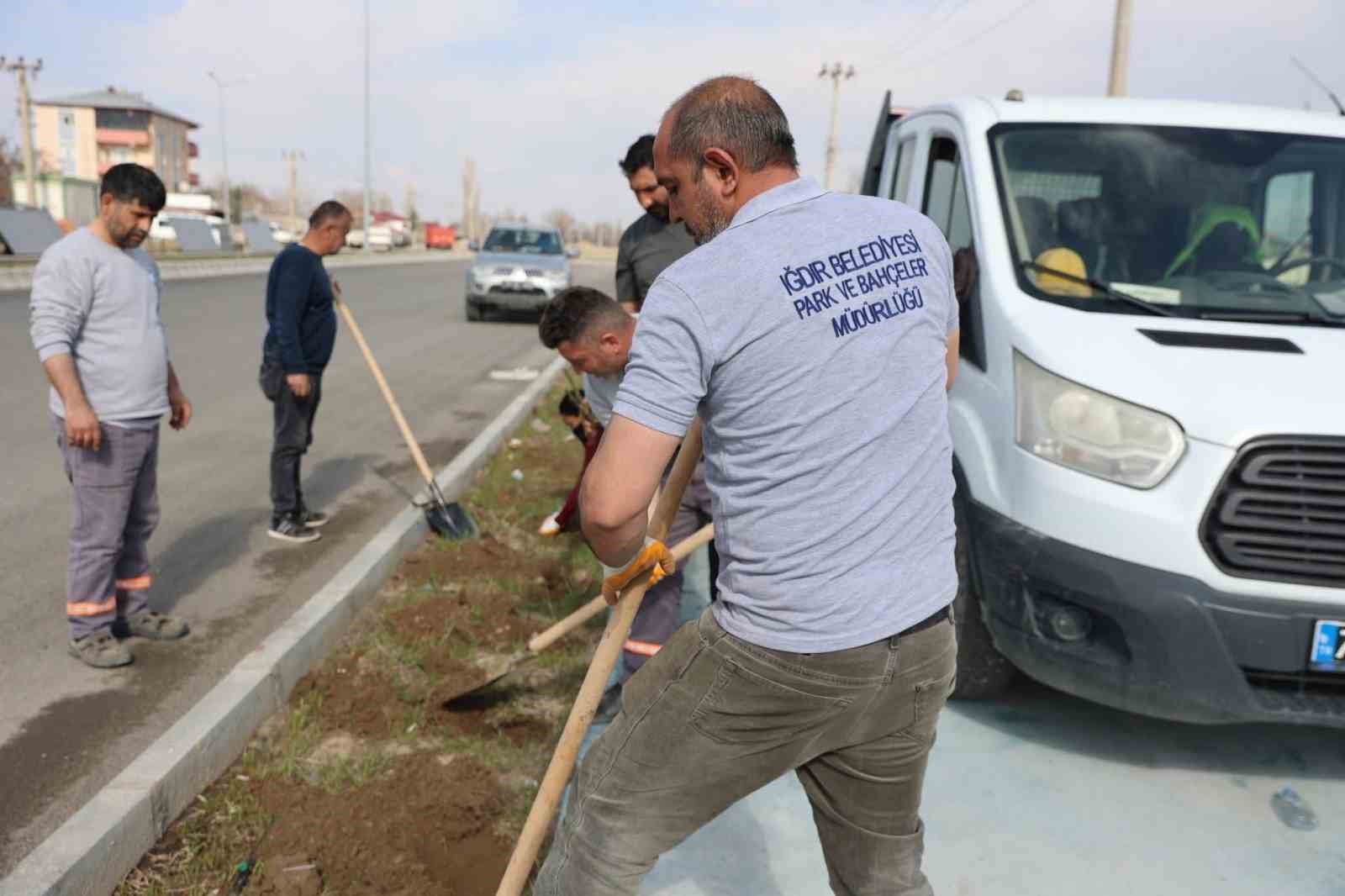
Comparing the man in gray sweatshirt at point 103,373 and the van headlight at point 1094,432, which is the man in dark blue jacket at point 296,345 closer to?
the man in gray sweatshirt at point 103,373

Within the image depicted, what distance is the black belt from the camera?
2.06 metres

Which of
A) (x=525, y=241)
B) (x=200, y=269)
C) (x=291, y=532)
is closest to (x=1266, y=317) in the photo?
(x=291, y=532)

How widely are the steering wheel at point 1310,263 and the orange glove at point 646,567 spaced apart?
10.2 ft

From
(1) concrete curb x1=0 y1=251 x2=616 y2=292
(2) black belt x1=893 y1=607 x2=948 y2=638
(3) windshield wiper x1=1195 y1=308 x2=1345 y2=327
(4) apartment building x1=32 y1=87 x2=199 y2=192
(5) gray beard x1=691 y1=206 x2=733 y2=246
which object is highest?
(4) apartment building x1=32 y1=87 x2=199 y2=192

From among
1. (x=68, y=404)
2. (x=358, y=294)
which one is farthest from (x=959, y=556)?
(x=358, y=294)

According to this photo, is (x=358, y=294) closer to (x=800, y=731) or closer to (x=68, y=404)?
(x=68, y=404)

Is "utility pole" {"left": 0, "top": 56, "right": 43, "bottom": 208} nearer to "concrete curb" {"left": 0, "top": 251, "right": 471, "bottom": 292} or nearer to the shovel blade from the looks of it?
"concrete curb" {"left": 0, "top": 251, "right": 471, "bottom": 292}

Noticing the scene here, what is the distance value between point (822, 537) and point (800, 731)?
367mm

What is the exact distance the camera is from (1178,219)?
174 inches

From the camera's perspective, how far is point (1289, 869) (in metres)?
3.29

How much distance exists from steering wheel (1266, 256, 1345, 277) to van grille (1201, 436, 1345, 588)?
134cm

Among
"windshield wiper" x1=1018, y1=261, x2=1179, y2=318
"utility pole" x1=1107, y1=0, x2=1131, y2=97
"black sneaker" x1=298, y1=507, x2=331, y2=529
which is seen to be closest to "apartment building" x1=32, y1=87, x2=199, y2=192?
"utility pole" x1=1107, y1=0, x2=1131, y2=97

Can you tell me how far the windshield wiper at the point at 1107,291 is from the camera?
3.94m

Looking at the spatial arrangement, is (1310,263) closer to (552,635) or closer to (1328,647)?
(1328,647)
